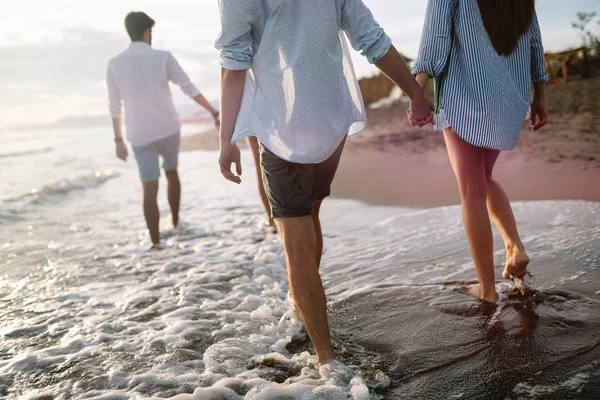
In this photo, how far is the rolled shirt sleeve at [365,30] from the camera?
216 centimetres

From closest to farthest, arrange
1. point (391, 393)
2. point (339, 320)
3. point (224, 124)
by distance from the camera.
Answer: point (391, 393) → point (224, 124) → point (339, 320)

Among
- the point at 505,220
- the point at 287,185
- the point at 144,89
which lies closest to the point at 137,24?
the point at 144,89

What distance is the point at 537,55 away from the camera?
265 centimetres

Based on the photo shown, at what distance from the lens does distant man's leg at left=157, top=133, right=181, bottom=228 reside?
5102mm

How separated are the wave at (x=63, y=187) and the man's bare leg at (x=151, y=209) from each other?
465cm

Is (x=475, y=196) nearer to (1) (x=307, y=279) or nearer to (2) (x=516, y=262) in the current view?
(2) (x=516, y=262)

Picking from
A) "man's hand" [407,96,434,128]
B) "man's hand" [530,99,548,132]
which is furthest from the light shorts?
"man's hand" [530,99,548,132]

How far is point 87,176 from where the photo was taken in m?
11.9

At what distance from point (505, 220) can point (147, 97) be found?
345 centimetres

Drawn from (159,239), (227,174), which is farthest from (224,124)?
(159,239)

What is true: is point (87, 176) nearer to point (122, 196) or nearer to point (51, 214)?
point (122, 196)

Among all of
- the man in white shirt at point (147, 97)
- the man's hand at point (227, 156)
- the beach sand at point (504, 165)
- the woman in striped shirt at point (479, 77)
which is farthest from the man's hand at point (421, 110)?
the beach sand at point (504, 165)

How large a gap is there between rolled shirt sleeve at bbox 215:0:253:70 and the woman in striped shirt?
2.95ft

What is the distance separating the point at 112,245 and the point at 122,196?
12.6 ft
